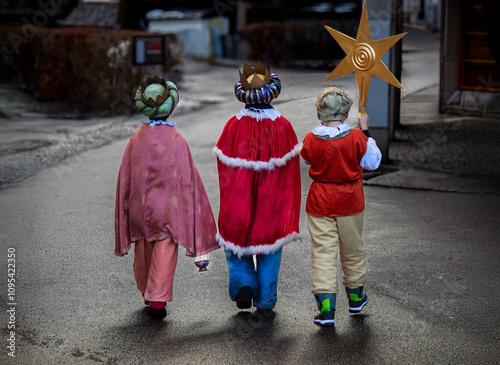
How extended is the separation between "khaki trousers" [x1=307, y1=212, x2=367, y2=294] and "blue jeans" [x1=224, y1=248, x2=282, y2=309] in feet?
0.90

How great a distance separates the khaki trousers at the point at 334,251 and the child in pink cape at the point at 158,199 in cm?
74

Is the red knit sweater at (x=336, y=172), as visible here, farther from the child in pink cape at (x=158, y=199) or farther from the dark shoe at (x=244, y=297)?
the child in pink cape at (x=158, y=199)

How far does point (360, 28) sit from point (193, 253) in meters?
1.84

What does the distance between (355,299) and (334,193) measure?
723mm

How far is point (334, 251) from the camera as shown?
4.11m

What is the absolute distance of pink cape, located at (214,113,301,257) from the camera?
4066mm

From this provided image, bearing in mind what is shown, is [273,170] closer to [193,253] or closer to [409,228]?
[193,253]

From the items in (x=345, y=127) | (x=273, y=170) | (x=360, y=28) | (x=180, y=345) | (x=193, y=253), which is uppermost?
(x=360, y=28)

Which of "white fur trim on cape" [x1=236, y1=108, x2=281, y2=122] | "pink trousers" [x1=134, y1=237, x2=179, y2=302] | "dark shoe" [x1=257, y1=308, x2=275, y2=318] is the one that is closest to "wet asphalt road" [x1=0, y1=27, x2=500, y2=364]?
"dark shoe" [x1=257, y1=308, x2=275, y2=318]

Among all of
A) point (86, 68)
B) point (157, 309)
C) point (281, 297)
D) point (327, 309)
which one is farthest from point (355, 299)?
point (86, 68)

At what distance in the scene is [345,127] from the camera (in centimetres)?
399

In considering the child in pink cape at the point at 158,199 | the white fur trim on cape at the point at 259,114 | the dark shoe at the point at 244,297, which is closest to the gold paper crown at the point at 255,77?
the white fur trim on cape at the point at 259,114

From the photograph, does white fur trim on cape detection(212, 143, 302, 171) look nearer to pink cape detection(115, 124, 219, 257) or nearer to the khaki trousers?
pink cape detection(115, 124, 219, 257)

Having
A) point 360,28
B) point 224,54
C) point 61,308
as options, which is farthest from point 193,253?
point 224,54
